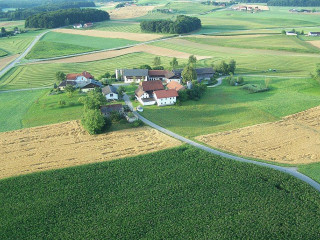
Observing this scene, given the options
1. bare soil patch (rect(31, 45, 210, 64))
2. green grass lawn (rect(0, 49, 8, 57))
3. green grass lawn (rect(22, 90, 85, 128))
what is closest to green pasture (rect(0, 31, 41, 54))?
green grass lawn (rect(0, 49, 8, 57))

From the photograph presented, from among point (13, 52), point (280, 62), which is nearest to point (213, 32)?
point (280, 62)

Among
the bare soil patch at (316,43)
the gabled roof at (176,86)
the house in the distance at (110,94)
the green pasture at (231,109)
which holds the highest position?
the bare soil patch at (316,43)

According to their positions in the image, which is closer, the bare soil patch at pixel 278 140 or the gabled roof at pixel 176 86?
the bare soil patch at pixel 278 140

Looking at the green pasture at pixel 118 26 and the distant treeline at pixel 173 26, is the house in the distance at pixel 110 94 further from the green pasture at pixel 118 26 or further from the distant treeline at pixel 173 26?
the green pasture at pixel 118 26

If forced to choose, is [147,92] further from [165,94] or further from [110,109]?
[110,109]

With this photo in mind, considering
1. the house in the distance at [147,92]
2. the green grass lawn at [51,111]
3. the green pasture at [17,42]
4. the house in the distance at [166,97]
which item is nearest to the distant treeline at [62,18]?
the green pasture at [17,42]

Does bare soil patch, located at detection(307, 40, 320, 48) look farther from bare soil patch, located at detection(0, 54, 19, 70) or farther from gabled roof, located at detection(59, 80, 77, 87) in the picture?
bare soil patch, located at detection(0, 54, 19, 70)
